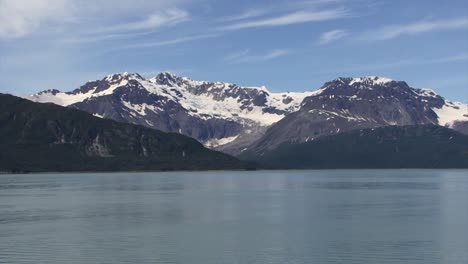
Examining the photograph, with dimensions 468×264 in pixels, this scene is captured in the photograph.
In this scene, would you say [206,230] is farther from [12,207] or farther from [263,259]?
[12,207]

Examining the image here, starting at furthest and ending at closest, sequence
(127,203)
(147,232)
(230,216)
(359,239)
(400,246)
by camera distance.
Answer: (127,203), (230,216), (147,232), (359,239), (400,246)

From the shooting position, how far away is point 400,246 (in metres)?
97.6

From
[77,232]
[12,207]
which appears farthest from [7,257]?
[12,207]

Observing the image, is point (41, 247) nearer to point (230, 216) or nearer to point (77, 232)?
point (77, 232)

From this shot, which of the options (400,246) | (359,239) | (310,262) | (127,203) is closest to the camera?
(310,262)

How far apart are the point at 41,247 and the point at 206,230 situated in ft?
99.2

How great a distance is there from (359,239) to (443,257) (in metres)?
18.2

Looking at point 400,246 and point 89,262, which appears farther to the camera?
point 400,246

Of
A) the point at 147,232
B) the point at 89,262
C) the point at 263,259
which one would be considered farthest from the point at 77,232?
the point at 263,259

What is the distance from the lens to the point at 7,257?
299ft

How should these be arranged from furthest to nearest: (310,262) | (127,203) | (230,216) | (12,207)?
(127,203)
(12,207)
(230,216)
(310,262)

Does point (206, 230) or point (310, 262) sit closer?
point (310, 262)

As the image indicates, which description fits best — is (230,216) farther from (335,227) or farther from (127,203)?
(127,203)

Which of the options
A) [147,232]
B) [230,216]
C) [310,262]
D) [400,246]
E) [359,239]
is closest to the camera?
[310,262]
